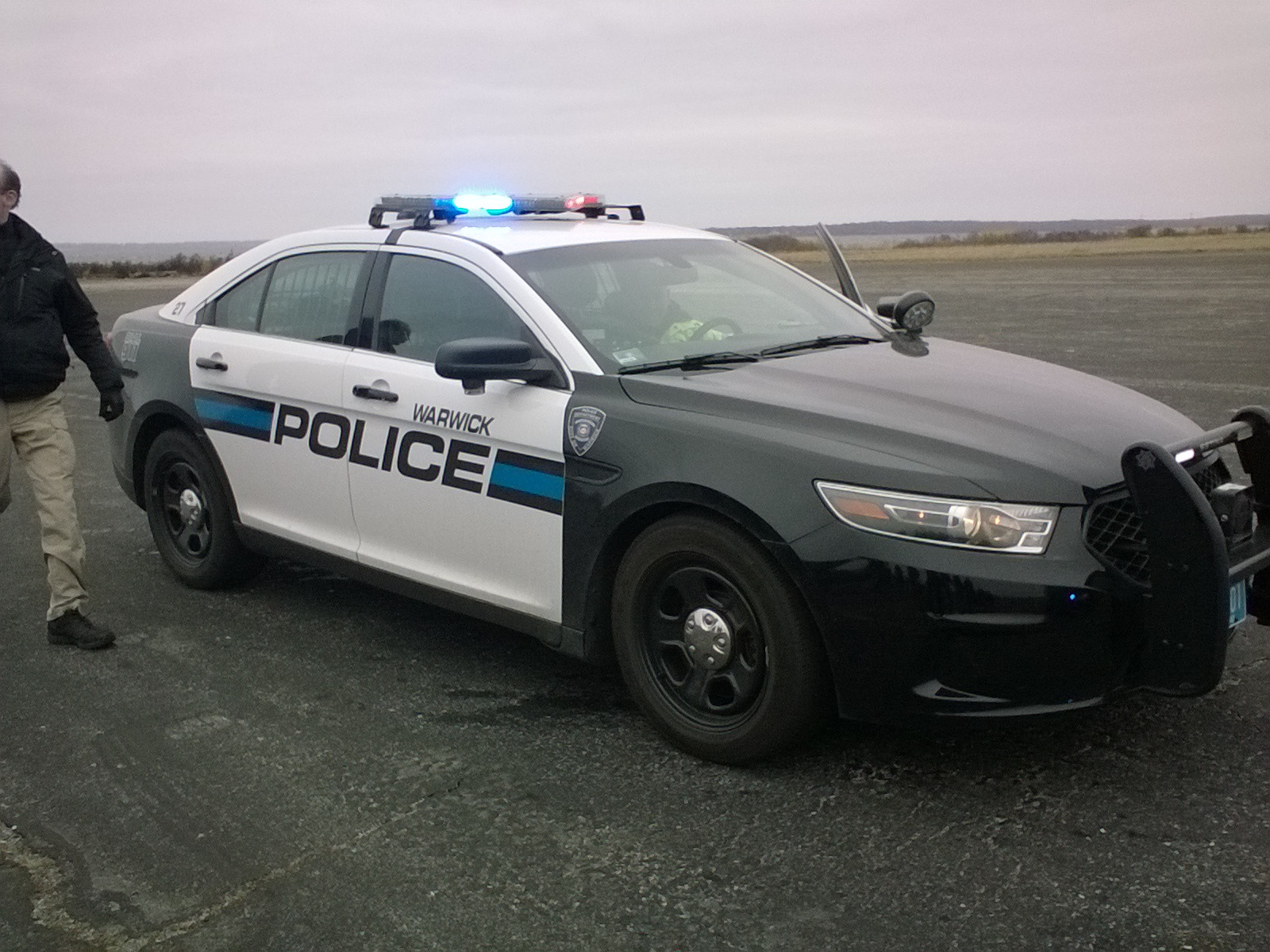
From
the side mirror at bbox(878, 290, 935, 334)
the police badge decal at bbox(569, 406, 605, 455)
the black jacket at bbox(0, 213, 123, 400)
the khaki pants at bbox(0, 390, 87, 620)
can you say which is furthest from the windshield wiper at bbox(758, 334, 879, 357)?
the khaki pants at bbox(0, 390, 87, 620)

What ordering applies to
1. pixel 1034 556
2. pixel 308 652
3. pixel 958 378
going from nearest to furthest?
pixel 1034 556
pixel 958 378
pixel 308 652

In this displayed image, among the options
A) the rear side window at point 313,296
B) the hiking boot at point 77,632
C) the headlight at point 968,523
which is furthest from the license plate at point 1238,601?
the hiking boot at point 77,632

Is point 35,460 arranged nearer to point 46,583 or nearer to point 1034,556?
point 46,583

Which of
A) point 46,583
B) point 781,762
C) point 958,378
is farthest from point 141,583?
point 958,378

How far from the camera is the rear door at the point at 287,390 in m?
5.08

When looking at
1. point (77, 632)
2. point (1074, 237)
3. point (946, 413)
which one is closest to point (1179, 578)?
point (946, 413)

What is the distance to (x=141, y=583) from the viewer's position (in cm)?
623

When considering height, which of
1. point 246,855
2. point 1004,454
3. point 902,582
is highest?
point 1004,454

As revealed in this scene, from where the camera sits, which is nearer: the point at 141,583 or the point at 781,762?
the point at 781,762

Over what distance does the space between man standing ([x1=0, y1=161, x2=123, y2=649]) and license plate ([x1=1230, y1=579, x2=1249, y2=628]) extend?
4.14m

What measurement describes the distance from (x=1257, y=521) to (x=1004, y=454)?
106 cm

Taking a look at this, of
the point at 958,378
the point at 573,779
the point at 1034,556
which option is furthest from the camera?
the point at 958,378

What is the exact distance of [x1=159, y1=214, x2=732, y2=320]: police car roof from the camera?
496 cm

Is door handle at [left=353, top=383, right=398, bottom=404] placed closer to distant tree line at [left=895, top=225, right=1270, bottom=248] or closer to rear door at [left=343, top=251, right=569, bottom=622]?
rear door at [left=343, top=251, right=569, bottom=622]
